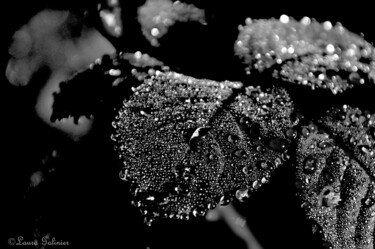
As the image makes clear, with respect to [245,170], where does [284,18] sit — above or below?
above

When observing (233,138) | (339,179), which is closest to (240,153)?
(233,138)

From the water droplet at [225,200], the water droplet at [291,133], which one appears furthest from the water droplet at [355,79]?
the water droplet at [225,200]

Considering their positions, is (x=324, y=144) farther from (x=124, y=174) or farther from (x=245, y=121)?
(x=124, y=174)

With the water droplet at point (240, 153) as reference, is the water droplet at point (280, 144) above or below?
below

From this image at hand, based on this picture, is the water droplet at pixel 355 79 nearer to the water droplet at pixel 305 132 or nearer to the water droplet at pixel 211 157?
the water droplet at pixel 305 132

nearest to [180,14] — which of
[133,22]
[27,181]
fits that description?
[133,22]

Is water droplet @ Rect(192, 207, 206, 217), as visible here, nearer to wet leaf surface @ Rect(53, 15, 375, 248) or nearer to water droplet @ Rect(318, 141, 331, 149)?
wet leaf surface @ Rect(53, 15, 375, 248)
